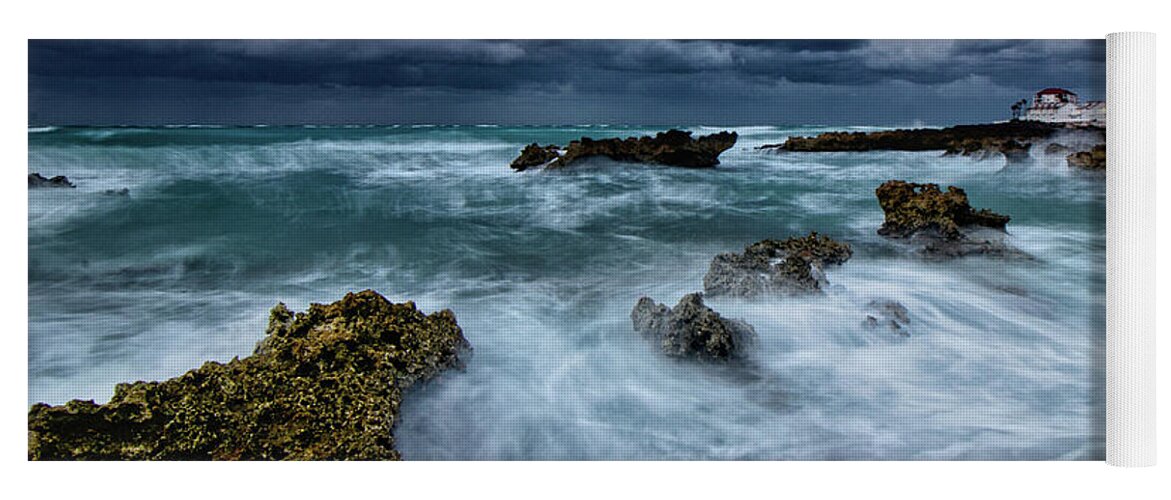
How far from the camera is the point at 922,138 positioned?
356cm

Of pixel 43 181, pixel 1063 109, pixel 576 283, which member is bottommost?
pixel 576 283

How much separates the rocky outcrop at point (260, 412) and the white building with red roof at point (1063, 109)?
3188mm

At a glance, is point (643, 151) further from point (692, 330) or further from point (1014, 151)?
point (1014, 151)

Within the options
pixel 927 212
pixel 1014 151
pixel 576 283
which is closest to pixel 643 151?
pixel 576 283

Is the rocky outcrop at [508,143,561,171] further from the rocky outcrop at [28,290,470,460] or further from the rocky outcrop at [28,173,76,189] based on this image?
the rocky outcrop at [28,173,76,189]

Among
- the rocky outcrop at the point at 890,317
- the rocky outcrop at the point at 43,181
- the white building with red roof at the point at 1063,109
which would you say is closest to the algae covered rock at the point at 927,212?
the rocky outcrop at the point at 890,317

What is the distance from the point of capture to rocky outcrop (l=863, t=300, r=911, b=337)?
3.37 meters

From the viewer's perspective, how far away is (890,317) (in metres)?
3.39

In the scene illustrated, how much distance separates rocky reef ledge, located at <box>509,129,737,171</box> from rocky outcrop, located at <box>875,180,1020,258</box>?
861mm

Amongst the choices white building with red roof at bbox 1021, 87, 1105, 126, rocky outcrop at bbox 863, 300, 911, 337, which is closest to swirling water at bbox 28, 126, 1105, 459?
rocky outcrop at bbox 863, 300, 911, 337

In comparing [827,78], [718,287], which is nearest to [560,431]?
[718,287]

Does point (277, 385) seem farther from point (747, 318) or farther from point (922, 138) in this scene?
point (922, 138)

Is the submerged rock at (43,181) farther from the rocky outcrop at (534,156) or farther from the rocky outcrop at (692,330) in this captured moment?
the rocky outcrop at (692,330)

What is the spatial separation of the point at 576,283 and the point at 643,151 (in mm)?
795
